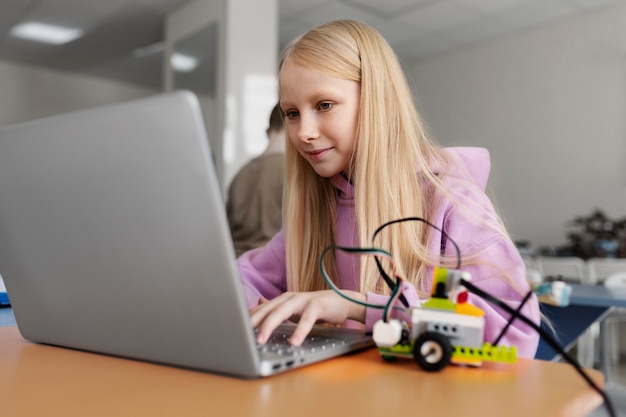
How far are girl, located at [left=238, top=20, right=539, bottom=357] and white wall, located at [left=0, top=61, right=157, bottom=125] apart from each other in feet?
19.1

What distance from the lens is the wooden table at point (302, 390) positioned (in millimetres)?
404

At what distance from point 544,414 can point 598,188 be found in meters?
4.24

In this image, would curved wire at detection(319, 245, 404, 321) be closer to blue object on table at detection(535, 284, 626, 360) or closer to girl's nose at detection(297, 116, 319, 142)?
girl's nose at detection(297, 116, 319, 142)

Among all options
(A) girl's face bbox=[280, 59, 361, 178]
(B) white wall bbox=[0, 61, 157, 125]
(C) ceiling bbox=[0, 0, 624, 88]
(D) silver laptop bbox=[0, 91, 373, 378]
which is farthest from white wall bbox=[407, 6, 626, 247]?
(B) white wall bbox=[0, 61, 157, 125]

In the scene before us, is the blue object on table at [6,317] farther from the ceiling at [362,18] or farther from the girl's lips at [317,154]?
the ceiling at [362,18]

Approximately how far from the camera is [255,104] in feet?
13.2

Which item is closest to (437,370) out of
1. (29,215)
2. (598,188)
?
(29,215)

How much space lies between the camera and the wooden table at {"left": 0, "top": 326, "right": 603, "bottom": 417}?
0.40 m

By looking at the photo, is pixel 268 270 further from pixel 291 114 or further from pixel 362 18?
pixel 362 18

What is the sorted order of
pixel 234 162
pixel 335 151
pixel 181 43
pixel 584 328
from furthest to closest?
1. pixel 181 43
2. pixel 234 162
3. pixel 584 328
4. pixel 335 151

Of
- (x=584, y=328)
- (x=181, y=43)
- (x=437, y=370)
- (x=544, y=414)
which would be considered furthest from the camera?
(x=181, y=43)

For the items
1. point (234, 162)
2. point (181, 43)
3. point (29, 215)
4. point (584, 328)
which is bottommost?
point (584, 328)

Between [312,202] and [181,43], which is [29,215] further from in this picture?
[181,43]

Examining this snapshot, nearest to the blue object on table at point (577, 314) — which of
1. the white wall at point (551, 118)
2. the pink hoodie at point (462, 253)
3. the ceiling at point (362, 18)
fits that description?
the pink hoodie at point (462, 253)
